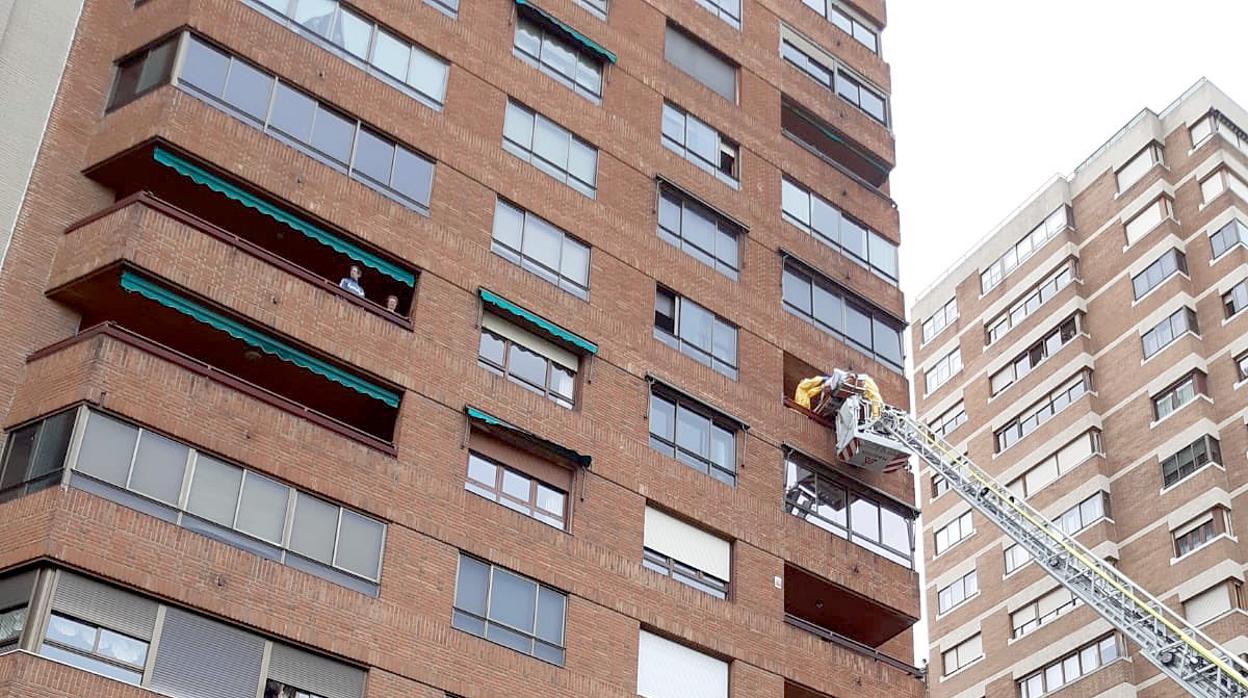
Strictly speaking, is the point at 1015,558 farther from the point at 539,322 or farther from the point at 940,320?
the point at 539,322

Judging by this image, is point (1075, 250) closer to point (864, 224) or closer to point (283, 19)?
point (864, 224)

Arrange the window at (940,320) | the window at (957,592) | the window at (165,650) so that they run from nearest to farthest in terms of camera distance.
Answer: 1. the window at (165,650)
2. the window at (957,592)
3. the window at (940,320)

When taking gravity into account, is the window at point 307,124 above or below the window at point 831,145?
below

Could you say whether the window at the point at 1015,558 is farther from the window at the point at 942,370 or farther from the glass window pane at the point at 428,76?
the glass window pane at the point at 428,76

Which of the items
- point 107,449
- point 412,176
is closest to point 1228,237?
point 412,176

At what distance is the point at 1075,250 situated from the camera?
63156 millimetres

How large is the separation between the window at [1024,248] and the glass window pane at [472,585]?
43.3 m

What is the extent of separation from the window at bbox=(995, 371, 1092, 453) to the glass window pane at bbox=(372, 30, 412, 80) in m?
36.2

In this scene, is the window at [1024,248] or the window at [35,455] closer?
the window at [35,455]

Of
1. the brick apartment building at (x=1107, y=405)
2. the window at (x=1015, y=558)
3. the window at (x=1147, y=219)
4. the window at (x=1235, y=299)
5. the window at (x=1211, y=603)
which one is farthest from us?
the window at (x=1147, y=219)

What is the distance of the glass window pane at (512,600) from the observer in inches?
1057

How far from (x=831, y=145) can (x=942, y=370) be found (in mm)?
29341

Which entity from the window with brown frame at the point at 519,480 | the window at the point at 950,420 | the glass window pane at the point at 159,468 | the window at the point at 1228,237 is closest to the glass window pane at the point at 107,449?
the glass window pane at the point at 159,468

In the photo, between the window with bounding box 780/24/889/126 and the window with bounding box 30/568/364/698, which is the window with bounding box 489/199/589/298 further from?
the window with bounding box 780/24/889/126
